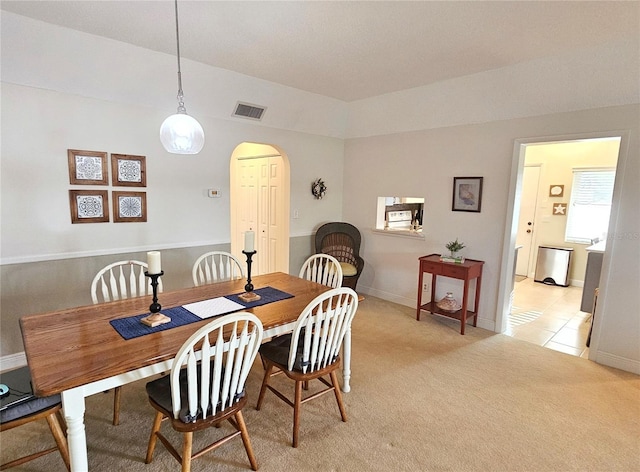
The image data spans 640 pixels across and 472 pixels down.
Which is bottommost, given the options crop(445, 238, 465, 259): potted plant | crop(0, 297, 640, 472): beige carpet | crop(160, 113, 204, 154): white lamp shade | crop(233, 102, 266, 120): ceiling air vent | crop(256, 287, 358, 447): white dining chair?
crop(0, 297, 640, 472): beige carpet

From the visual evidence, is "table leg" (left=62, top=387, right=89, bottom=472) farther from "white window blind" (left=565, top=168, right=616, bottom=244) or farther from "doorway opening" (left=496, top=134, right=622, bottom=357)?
"white window blind" (left=565, top=168, right=616, bottom=244)

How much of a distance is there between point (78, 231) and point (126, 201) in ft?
1.54

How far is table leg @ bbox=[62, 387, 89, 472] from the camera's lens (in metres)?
1.39

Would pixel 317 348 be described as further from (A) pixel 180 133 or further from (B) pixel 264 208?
(B) pixel 264 208

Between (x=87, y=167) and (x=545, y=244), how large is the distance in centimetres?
642

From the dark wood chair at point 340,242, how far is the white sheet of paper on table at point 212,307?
99.0 inches

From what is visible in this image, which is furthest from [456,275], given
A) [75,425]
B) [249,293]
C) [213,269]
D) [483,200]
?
[75,425]

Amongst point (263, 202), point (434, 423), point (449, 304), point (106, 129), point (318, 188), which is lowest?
point (434, 423)

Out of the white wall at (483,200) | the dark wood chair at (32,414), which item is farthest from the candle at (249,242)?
the white wall at (483,200)

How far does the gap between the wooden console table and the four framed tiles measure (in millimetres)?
3075

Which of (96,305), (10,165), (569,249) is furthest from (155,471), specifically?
(569,249)

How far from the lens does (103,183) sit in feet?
10.2

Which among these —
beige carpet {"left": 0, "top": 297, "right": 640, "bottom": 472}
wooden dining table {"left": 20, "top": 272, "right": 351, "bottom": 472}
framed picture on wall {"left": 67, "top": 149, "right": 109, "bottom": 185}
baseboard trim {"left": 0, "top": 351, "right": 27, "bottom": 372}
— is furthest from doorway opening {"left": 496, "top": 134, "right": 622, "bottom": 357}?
baseboard trim {"left": 0, "top": 351, "right": 27, "bottom": 372}

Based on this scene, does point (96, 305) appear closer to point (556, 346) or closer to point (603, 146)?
point (556, 346)
